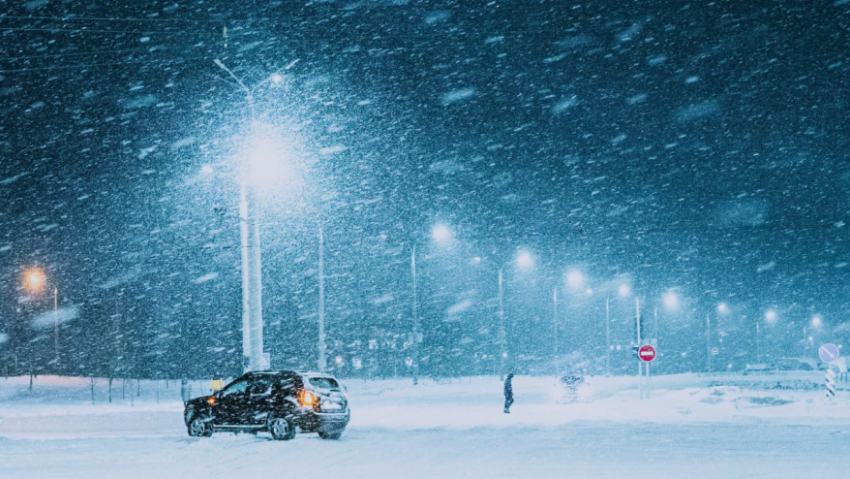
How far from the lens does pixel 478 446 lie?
17.1 metres

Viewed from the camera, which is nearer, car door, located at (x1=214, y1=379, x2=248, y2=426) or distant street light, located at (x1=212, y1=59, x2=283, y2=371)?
car door, located at (x1=214, y1=379, x2=248, y2=426)

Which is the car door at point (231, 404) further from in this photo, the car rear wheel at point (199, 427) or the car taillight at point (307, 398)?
the car taillight at point (307, 398)

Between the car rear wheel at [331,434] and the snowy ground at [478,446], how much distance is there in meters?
0.22

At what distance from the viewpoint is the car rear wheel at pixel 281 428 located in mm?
Result: 18391

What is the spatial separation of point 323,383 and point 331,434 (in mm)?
1131

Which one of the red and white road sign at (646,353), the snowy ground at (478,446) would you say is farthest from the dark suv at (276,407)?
the red and white road sign at (646,353)

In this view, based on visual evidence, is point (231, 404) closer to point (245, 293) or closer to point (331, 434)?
point (331, 434)

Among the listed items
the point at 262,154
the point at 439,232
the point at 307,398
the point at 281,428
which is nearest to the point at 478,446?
the point at 307,398

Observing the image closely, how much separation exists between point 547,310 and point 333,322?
1058 inches

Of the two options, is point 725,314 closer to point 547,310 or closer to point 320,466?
point 547,310

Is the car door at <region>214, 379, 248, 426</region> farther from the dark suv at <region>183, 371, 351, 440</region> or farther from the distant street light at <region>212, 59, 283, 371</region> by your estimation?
the distant street light at <region>212, 59, 283, 371</region>

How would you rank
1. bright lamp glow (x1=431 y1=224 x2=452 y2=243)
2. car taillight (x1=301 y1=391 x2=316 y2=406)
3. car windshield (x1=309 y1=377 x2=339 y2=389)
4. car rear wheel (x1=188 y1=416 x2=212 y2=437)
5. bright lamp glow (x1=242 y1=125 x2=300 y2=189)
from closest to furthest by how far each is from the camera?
1. car taillight (x1=301 y1=391 x2=316 y2=406)
2. car windshield (x1=309 y1=377 x2=339 y2=389)
3. car rear wheel (x1=188 y1=416 x2=212 y2=437)
4. bright lamp glow (x1=242 y1=125 x2=300 y2=189)
5. bright lamp glow (x1=431 y1=224 x2=452 y2=243)

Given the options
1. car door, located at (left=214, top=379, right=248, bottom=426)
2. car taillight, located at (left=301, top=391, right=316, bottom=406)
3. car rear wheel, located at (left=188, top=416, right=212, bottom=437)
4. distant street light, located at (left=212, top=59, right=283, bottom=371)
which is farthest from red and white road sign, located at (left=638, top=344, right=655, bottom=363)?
car rear wheel, located at (left=188, top=416, right=212, bottom=437)

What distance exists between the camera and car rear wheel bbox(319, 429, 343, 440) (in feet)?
61.7
